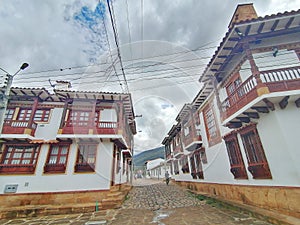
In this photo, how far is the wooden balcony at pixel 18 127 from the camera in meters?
8.98

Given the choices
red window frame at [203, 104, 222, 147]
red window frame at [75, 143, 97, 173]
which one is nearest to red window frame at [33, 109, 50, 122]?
red window frame at [75, 143, 97, 173]

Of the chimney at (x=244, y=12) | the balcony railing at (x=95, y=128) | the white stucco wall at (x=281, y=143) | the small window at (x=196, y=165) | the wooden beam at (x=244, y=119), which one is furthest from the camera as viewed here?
the small window at (x=196, y=165)

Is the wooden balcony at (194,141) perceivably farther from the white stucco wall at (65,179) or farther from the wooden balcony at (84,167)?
the wooden balcony at (84,167)

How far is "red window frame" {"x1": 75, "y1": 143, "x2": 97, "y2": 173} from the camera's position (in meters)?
9.14

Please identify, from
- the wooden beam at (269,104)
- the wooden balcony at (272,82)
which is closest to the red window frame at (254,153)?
the wooden beam at (269,104)

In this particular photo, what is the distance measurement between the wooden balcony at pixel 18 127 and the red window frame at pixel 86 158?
9.77 ft

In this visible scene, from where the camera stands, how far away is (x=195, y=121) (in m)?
12.8

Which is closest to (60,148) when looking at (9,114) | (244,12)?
(9,114)

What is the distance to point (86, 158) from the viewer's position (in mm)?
9453

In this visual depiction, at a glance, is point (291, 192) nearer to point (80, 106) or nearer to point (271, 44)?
point (271, 44)

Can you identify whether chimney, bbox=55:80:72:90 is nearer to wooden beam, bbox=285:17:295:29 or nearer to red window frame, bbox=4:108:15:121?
red window frame, bbox=4:108:15:121

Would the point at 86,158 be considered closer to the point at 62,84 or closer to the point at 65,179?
the point at 65,179

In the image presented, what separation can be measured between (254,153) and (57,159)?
405 inches

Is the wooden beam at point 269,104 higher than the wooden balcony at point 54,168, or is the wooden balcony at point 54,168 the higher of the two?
the wooden beam at point 269,104
